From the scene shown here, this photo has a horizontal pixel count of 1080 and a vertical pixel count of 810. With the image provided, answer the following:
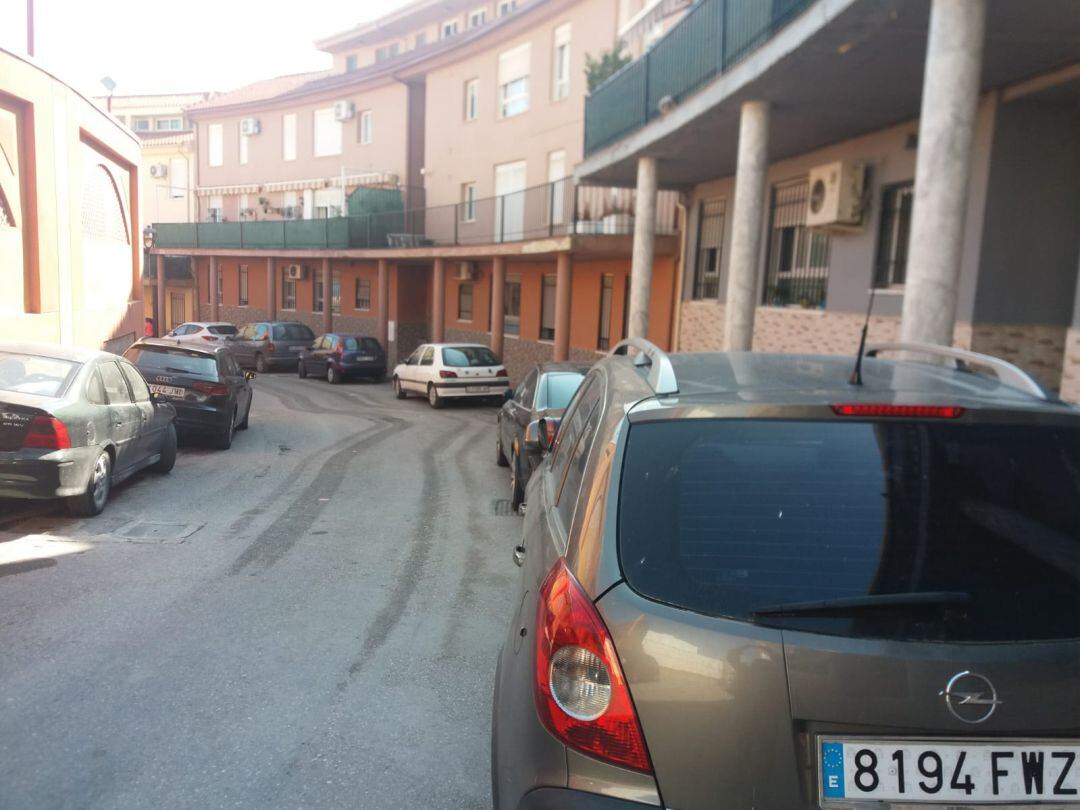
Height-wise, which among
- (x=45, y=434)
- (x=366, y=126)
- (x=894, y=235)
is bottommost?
(x=45, y=434)

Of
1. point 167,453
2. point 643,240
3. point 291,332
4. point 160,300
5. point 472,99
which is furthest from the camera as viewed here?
point 160,300

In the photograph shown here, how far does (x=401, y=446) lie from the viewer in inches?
539

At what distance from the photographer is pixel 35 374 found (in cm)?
779

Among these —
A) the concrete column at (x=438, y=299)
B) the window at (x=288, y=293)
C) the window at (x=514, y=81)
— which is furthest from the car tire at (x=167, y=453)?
the window at (x=288, y=293)

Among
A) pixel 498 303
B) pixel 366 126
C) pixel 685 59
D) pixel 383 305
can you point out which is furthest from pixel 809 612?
pixel 366 126

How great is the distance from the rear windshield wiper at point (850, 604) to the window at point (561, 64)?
22.8 metres

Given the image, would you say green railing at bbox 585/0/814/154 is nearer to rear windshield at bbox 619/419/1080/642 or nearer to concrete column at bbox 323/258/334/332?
rear windshield at bbox 619/419/1080/642

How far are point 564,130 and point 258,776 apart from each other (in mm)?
21795

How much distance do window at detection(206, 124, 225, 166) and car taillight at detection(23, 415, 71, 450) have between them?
125 ft

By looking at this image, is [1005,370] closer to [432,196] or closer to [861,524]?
[861,524]

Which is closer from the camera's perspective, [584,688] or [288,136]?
[584,688]

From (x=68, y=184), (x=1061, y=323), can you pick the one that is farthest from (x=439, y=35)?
(x=1061, y=323)

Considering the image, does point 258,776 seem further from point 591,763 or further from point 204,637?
point 591,763

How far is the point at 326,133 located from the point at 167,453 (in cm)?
2899
